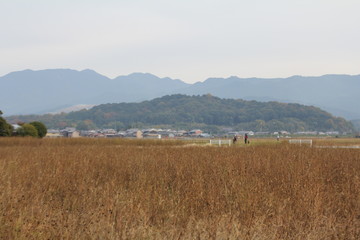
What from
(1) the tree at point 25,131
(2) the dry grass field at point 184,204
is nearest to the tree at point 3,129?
(1) the tree at point 25,131

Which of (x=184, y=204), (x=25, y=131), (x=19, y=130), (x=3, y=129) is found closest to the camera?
(x=184, y=204)

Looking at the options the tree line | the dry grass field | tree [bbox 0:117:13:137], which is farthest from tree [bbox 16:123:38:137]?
the dry grass field

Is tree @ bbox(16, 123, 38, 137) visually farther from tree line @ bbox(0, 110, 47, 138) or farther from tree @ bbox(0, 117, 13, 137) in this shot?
Answer: tree @ bbox(0, 117, 13, 137)

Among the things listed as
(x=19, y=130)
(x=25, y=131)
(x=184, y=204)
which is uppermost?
(x=19, y=130)

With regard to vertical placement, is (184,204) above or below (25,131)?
below

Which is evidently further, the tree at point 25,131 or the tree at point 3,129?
the tree at point 25,131

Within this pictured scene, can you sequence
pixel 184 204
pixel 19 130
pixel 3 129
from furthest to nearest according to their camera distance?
1. pixel 19 130
2. pixel 3 129
3. pixel 184 204

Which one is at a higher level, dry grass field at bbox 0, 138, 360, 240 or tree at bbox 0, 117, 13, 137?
tree at bbox 0, 117, 13, 137

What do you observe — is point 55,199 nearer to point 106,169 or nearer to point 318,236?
point 106,169

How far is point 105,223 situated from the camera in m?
8.25

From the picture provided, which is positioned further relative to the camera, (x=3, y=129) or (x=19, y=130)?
(x=19, y=130)

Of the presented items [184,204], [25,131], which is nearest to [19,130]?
[25,131]

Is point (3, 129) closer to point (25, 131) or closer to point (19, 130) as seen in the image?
point (19, 130)

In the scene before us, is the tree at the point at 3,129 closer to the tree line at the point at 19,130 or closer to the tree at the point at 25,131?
the tree line at the point at 19,130
